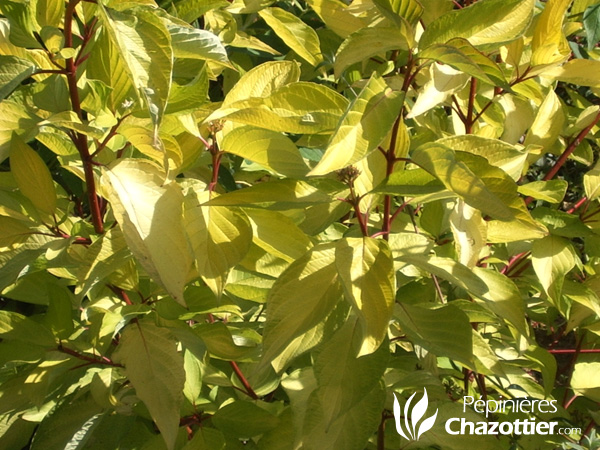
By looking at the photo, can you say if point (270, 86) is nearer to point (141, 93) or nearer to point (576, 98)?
point (141, 93)

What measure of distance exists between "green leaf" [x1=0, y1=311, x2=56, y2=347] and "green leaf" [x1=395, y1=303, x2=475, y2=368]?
0.55 meters

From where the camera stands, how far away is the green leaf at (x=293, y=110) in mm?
772

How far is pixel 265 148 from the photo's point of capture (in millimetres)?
844

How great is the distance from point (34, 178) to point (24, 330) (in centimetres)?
25

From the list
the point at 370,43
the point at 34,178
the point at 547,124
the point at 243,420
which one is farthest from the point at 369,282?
the point at 547,124

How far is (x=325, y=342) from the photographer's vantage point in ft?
2.91

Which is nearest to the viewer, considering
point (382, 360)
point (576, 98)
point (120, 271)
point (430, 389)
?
point (382, 360)

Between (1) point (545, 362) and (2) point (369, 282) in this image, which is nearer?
(2) point (369, 282)

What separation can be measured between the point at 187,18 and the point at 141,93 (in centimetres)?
47

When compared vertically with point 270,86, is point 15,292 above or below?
below

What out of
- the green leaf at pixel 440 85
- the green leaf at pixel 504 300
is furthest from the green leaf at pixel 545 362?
the green leaf at pixel 440 85

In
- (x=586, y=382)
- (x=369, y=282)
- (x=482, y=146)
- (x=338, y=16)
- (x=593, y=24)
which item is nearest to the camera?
(x=369, y=282)

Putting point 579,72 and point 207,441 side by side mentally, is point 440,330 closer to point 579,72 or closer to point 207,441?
point 207,441

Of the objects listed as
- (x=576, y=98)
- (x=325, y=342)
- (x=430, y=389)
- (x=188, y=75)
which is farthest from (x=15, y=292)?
(x=576, y=98)
